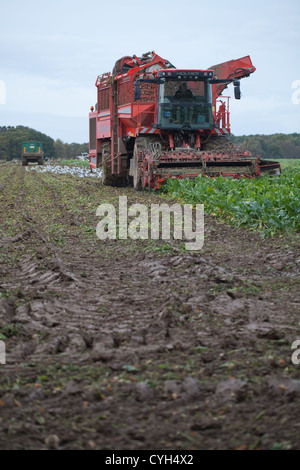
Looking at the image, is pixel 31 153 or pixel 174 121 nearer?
pixel 174 121

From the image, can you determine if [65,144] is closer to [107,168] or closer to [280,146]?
[280,146]

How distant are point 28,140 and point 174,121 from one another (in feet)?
245

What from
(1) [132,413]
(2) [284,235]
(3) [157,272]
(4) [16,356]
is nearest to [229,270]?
(3) [157,272]

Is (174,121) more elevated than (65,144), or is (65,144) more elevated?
(65,144)

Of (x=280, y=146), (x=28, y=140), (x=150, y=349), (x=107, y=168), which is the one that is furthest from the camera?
(x=28, y=140)

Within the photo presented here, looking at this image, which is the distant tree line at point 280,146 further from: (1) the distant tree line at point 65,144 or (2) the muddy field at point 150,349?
(2) the muddy field at point 150,349

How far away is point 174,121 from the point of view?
52.7 feet

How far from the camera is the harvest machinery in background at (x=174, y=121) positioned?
15.3 meters

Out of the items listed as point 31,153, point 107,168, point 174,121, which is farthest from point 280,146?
point 174,121

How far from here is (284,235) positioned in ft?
29.9

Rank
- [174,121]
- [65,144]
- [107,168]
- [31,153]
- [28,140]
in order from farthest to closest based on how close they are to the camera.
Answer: [65,144] < [28,140] < [31,153] < [107,168] < [174,121]

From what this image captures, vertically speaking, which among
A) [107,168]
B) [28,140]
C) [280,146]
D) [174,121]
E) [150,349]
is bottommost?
[150,349]

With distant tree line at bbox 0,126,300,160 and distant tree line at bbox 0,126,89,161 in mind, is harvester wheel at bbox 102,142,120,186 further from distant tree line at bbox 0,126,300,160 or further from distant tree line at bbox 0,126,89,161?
distant tree line at bbox 0,126,89,161
